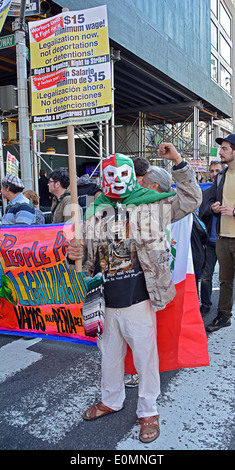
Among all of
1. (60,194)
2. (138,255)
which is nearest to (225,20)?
(60,194)

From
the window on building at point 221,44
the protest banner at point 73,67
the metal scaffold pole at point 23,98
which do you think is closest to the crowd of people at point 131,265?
the protest banner at point 73,67

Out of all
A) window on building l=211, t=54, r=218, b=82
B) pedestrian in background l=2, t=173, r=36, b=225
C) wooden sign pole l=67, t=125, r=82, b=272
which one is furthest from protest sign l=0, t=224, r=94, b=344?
window on building l=211, t=54, r=218, b=82

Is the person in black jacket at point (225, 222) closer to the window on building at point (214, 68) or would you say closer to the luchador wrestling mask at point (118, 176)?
the luchador wrestling mask at point (118, 176)

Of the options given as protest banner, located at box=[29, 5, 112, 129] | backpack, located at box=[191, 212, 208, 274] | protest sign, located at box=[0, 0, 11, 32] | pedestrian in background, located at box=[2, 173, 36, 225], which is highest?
protest sign, located at box=[0, 0, 11, 32]

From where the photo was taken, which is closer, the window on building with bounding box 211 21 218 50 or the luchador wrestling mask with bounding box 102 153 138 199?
the luchador wrestling mask with bounding box 102 153 138 199

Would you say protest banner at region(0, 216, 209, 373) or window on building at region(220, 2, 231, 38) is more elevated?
window on building at region(220, 2, 231, 38)

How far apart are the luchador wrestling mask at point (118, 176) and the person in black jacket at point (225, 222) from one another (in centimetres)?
206

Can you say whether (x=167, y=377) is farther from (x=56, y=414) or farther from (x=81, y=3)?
(x=81, y=3)

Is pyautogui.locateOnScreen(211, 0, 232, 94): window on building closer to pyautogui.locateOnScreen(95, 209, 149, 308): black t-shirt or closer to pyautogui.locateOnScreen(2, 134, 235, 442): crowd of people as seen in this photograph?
pyautogui.locateOnScreen(2, 134, 235, 442): crowd of people

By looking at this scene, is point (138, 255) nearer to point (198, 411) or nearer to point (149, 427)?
point (149, 427)

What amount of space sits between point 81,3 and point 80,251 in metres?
8.67

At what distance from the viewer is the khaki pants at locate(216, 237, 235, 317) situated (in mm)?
4426

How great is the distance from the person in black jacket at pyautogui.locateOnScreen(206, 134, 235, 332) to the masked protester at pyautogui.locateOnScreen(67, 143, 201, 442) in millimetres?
1854

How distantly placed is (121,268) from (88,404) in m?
1.19
